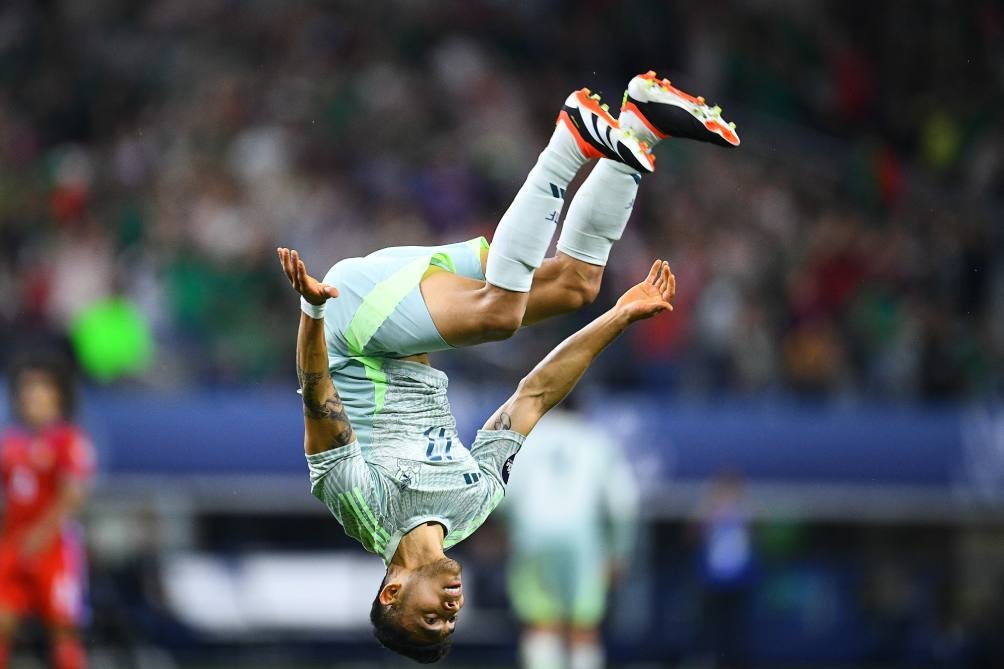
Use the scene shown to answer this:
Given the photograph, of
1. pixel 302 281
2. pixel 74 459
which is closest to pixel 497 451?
pixel 302 281

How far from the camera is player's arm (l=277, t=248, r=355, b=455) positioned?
5.64 metres

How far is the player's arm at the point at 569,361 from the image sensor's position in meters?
6.56

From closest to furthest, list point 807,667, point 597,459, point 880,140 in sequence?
point 597,459, point 807,667, point 880,140

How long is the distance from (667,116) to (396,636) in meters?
2.27

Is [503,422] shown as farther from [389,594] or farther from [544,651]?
[544,651]

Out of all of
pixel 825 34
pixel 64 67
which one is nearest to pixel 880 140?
pixel 825 34

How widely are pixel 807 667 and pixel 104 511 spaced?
19.7 feet

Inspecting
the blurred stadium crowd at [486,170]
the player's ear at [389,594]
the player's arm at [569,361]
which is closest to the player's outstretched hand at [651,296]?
the player's arm at [569,361]

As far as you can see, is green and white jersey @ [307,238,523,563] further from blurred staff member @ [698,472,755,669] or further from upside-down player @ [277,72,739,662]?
blurred staff member @ [698,472,755,669]

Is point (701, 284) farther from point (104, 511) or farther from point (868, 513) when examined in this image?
point (104, 511)

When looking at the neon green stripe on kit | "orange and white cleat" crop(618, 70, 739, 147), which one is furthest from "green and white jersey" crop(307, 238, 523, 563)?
"orange and white cleat" crop(618, 70, 739, 147)

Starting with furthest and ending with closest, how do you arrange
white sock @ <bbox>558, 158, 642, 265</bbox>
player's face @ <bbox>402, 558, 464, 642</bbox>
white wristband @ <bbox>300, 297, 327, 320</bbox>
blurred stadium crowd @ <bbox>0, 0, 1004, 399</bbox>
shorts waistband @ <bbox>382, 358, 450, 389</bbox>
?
blurred stadium crowd @ <bbox>0, 0, 1004, 399</bbox>, white sock @ <bbox>558, 158, 642, 265</bbox>, shorts waistband @ <bbox>382, 358, 450, 389</bbox>, player's face @ <bbox>402, 558, 464, 642</bbox>, white wristband @ <bbox>300, 297, 327, 320</bbox>

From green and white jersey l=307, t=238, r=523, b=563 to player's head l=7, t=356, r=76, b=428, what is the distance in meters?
4.37

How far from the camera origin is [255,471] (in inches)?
511
